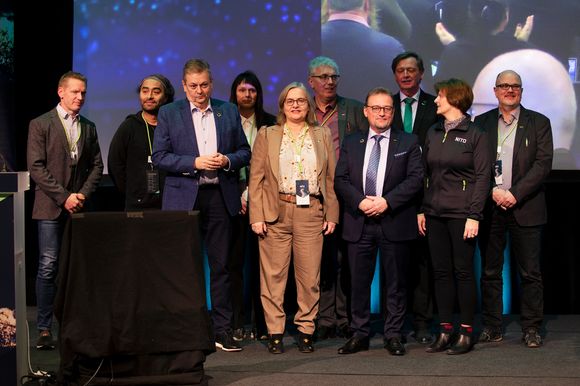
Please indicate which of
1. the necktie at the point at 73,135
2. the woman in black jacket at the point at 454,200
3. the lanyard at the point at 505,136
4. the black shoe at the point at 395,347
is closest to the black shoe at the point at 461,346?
the woman in black jacket at the point at 454,200

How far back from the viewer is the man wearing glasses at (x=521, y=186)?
531 cm

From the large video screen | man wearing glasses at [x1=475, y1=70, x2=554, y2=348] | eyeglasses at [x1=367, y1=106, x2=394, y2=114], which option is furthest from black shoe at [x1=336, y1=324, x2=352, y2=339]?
the large video screen

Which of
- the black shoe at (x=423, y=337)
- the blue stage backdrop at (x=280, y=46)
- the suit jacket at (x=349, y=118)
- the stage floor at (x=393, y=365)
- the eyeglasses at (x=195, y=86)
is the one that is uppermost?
the blue stage backdrop at (x=280, y=46)

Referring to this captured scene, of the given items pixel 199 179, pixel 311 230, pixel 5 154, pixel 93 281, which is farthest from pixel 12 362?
pixel 5 154

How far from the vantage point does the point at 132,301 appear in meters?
4.13

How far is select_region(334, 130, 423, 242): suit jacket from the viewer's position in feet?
16.7

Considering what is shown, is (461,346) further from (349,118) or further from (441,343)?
(349,118)

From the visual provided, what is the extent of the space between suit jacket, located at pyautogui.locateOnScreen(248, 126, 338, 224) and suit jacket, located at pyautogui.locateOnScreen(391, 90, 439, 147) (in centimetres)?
65

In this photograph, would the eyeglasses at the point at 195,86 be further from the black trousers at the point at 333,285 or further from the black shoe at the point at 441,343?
the black shoe at the point at 441,343

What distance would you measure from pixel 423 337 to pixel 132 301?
207cm

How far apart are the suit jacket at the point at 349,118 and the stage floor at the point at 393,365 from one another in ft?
4.31

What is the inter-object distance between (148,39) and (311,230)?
248cm

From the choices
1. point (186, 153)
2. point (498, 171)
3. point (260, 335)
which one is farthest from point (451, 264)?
point (186, 153)

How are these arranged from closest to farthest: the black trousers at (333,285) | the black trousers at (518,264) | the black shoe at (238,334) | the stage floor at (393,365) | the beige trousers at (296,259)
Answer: the stage floor at (393,365) < the beige trousers at (296,259) < the black trousers at (518,264) < the black shoe at (238,334) < the black trousers at (333,285)
